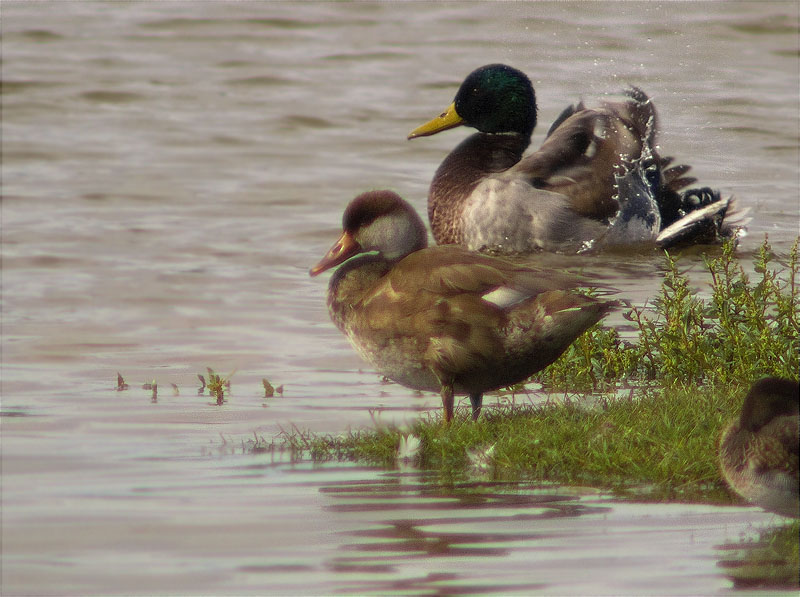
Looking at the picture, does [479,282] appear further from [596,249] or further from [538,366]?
[596,249]

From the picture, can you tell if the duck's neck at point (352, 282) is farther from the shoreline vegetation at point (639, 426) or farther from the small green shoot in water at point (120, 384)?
the small green shoot in water at point (120, 384)

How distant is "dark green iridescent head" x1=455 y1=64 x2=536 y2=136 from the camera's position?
13.0 m

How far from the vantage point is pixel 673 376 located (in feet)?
23.2

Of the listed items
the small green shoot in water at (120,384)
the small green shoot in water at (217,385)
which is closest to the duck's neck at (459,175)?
the small green shoot in water at (217,385)

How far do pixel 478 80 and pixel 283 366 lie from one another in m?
5.91

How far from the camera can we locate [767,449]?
4684 millimetres

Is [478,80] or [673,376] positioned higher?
[478,80]

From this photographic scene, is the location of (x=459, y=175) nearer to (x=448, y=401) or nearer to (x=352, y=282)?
(x=352, y=282)

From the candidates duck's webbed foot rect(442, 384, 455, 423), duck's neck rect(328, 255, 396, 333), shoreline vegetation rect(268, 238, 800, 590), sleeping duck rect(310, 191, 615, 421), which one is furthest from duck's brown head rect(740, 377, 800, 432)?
duck's neck rect(328, 255, 396, 333)

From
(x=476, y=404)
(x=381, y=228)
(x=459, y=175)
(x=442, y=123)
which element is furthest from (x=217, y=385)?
(x=442, y=123)

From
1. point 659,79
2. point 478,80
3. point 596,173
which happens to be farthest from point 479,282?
point 659,79

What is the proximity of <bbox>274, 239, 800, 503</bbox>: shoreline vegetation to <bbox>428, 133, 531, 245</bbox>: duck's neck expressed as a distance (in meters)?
4.87

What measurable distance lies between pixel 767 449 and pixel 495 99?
8.79m

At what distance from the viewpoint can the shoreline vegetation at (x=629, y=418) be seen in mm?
5359
